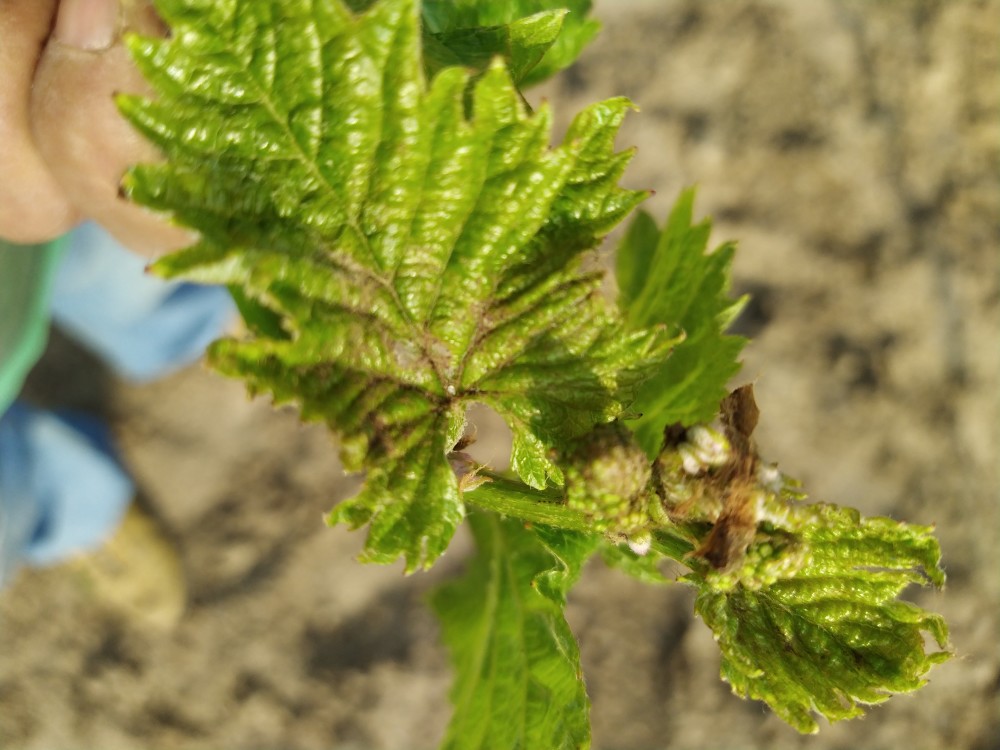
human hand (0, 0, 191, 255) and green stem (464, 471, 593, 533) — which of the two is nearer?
green stem (464, 471, 593, 533)

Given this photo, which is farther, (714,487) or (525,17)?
(525,17)

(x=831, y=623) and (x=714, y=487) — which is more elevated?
(x=714, y=487)

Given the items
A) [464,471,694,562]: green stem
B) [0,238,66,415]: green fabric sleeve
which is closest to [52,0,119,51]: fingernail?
[464,471,694,562]: green stem

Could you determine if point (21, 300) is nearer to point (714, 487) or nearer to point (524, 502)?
point (524, 502)

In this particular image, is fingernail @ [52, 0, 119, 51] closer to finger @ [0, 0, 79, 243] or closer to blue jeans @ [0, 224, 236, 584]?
finger @ [0, 0, 79, 243]

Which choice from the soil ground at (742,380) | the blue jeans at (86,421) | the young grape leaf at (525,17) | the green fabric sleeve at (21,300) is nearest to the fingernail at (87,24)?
the young grape leaf at (525,17)

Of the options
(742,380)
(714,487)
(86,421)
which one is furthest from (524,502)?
(86,421)

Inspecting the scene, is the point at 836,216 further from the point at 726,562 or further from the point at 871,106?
the point at 726,562
